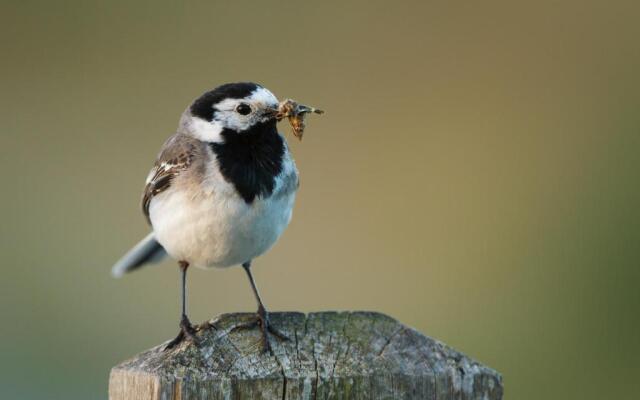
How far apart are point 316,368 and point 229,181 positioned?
1.89 metres

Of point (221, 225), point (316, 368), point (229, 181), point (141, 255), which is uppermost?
point (229, 181)

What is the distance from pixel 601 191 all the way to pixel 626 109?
119 centimetres

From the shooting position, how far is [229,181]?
4.85 metres

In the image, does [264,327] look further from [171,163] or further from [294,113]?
[171,163]

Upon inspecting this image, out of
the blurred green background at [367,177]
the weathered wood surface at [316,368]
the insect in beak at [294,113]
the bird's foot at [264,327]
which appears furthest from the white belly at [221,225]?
the blurred green background at [367,177]

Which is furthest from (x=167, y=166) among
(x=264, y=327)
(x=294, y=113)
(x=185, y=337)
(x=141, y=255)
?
(x=264, y=327)

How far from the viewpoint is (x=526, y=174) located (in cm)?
912

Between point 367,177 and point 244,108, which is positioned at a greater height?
point 244,108

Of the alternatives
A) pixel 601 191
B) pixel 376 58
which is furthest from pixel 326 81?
pixel 601 191

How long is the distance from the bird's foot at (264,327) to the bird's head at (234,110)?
1.67 metres

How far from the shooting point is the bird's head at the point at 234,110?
4902 millimetres

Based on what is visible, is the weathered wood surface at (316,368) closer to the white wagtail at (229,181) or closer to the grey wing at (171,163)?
the white wagtail at (229,181)

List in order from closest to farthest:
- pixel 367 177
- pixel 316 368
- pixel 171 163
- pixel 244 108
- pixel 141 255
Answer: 1. pixel 316 368
2. pixel 244 108
3. pixel 171 163
4. pixel 141 255
5. pixel 367 177

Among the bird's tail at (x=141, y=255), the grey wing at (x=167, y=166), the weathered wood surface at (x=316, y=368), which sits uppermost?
the grey wing at (x=167, y=166)
